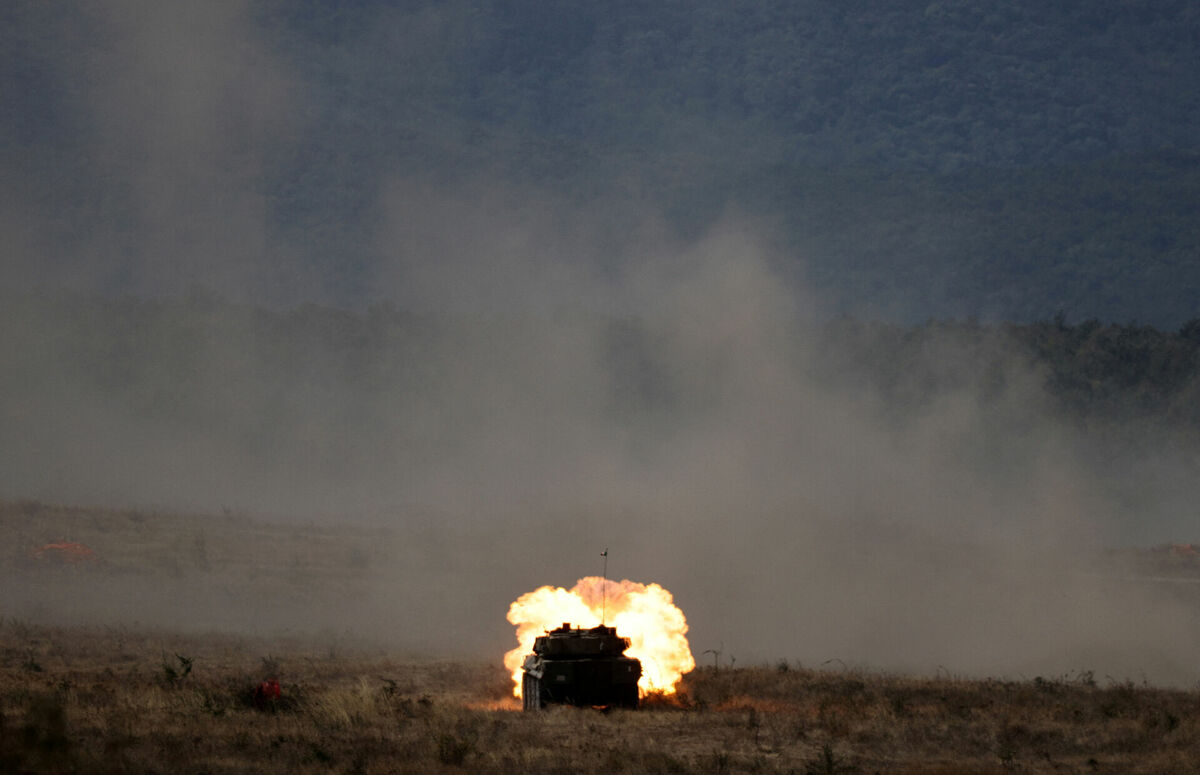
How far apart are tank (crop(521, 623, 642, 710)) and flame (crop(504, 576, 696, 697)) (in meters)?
2.13

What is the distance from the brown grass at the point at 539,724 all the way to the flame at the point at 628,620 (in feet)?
2.69

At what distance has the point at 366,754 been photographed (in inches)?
845

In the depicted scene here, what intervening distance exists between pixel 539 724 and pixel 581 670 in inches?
98.3

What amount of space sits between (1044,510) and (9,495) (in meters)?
66.7

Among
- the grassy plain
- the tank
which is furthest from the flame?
the tank

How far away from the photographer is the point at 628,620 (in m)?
31.3

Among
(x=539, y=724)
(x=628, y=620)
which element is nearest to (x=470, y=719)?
(x=539, y=724)

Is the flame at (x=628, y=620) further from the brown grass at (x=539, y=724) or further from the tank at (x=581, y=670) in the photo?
the tank at (x=581, y=670)

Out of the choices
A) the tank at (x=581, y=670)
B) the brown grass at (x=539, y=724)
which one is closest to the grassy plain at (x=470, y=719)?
the brown grass at (x=539, y=724)

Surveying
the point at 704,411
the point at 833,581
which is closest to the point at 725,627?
the point at 833,581

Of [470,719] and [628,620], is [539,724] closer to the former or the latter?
[470,719]

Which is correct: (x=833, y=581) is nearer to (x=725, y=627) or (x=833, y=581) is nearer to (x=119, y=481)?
(x=725, y=627)

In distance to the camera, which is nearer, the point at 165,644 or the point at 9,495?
the point at 165,644

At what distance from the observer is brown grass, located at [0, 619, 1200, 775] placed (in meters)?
21.0
